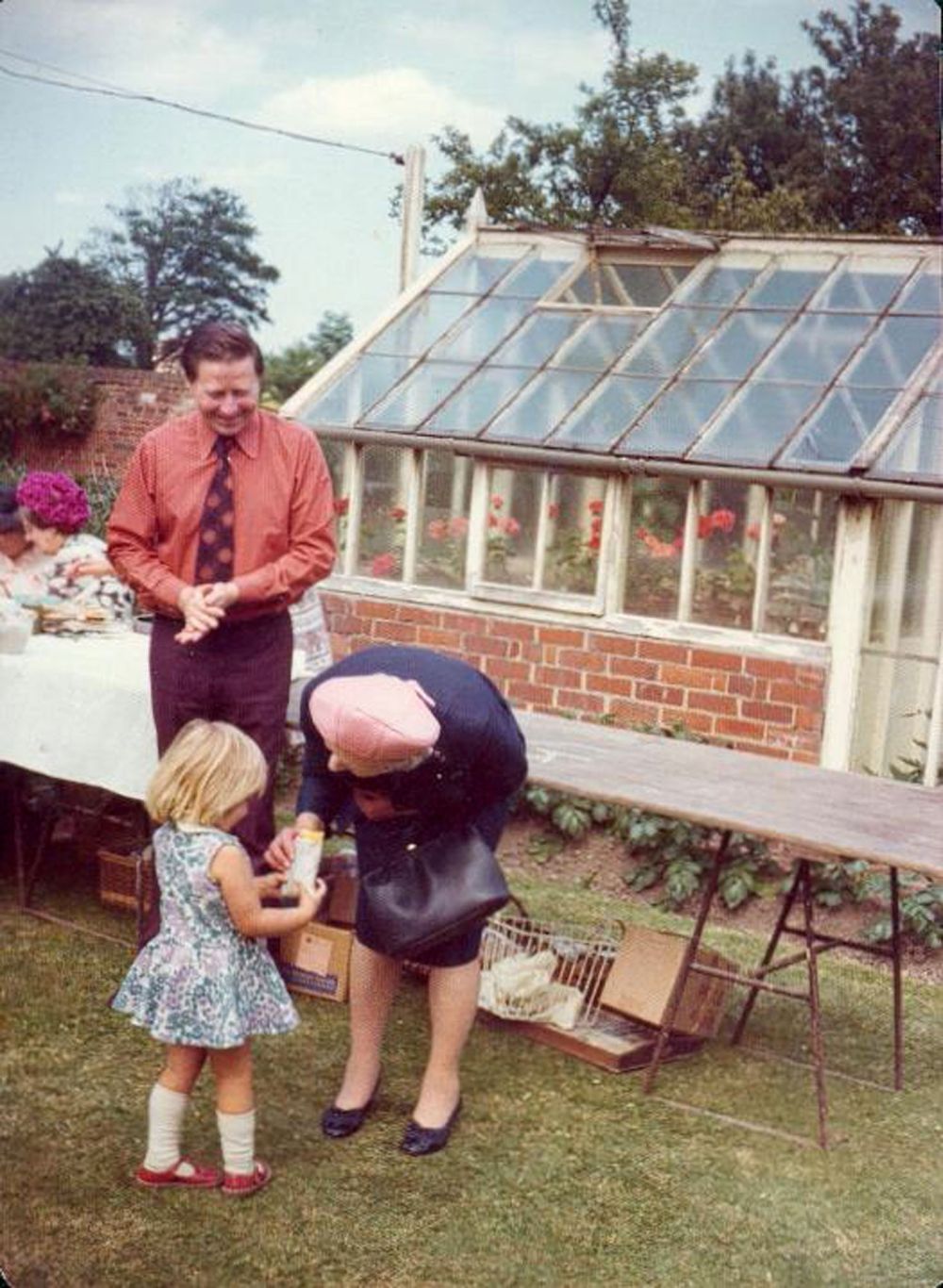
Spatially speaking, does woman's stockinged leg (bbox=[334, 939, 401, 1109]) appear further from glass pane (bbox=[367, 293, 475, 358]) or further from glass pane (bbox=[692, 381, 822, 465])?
glass pane (bbox=[367, 293, 475, 358])

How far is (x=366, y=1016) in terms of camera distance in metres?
3.60

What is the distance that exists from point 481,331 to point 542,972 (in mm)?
5046

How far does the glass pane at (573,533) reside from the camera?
7.64m

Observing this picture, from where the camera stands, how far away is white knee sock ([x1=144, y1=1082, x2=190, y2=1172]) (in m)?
3.20

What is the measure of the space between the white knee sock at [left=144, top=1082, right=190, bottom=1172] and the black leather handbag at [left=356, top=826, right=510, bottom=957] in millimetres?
559

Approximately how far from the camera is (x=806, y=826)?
11.9ft

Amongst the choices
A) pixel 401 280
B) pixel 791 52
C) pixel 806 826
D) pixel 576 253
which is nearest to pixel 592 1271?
pixel 806 826

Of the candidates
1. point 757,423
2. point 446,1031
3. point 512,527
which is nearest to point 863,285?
point 757,423

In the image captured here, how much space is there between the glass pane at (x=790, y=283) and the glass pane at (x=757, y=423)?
2.39 ft

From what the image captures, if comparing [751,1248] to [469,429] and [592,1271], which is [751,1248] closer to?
[592,1271]

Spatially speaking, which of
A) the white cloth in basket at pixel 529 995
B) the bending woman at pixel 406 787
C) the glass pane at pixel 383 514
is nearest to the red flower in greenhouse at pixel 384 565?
the glass pane at pixel 383 514

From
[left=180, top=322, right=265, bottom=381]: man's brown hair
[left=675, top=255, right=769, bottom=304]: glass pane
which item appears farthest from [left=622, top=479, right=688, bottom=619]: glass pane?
[left=180, top=322, right=265, bottom=381]: man's brown hair

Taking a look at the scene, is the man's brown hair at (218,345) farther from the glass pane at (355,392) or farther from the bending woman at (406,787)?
the glass pane at (355,392)

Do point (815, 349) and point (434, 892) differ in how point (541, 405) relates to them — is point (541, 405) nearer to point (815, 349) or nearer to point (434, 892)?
point (815, 349)
